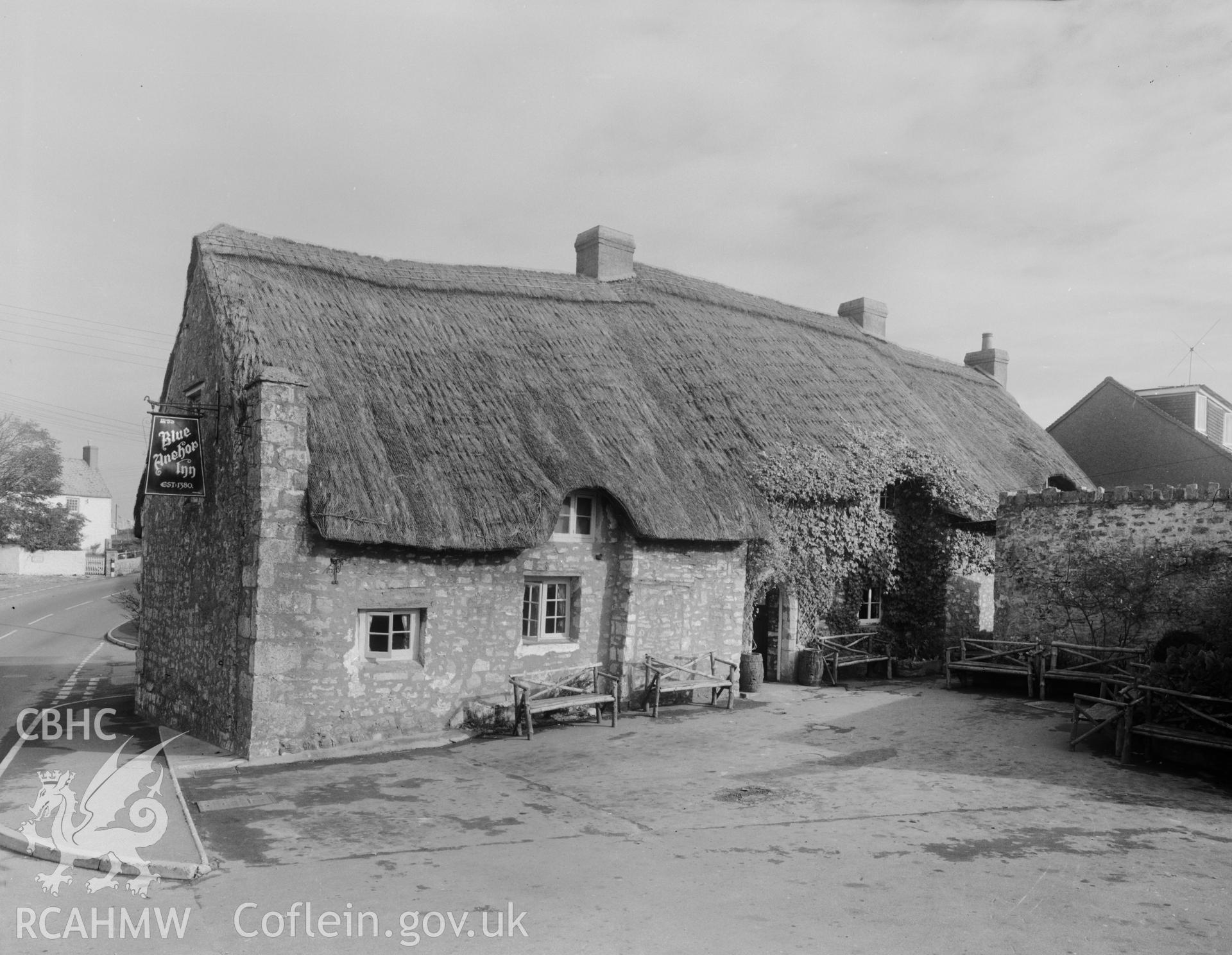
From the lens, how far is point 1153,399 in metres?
29.5

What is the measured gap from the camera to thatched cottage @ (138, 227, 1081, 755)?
11.2 metres

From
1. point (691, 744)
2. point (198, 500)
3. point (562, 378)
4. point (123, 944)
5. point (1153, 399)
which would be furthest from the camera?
point (1153, 399)

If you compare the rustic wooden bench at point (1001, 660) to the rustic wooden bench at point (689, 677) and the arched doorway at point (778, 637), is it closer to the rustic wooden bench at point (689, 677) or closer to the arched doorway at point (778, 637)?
the arched doorway at point (778, 637)

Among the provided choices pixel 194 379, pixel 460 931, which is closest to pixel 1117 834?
pixel 460 931

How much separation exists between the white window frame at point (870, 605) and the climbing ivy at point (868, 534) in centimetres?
14

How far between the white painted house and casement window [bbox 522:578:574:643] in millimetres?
56550

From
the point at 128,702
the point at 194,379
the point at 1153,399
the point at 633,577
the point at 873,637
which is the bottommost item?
the point at 128,702

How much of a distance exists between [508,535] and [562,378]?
3.96m

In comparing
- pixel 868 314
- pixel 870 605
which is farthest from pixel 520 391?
pixel 868 314

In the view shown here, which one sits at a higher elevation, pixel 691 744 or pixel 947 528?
pixel 947 528

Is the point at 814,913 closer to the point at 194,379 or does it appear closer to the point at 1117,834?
the point at 1117,834

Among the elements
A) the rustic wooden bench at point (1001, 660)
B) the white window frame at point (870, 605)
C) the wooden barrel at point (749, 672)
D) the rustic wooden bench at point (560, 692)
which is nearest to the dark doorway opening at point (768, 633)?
the wooden barrel at point (749, 672)

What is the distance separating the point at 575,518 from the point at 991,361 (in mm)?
21807

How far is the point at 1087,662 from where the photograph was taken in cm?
1538
